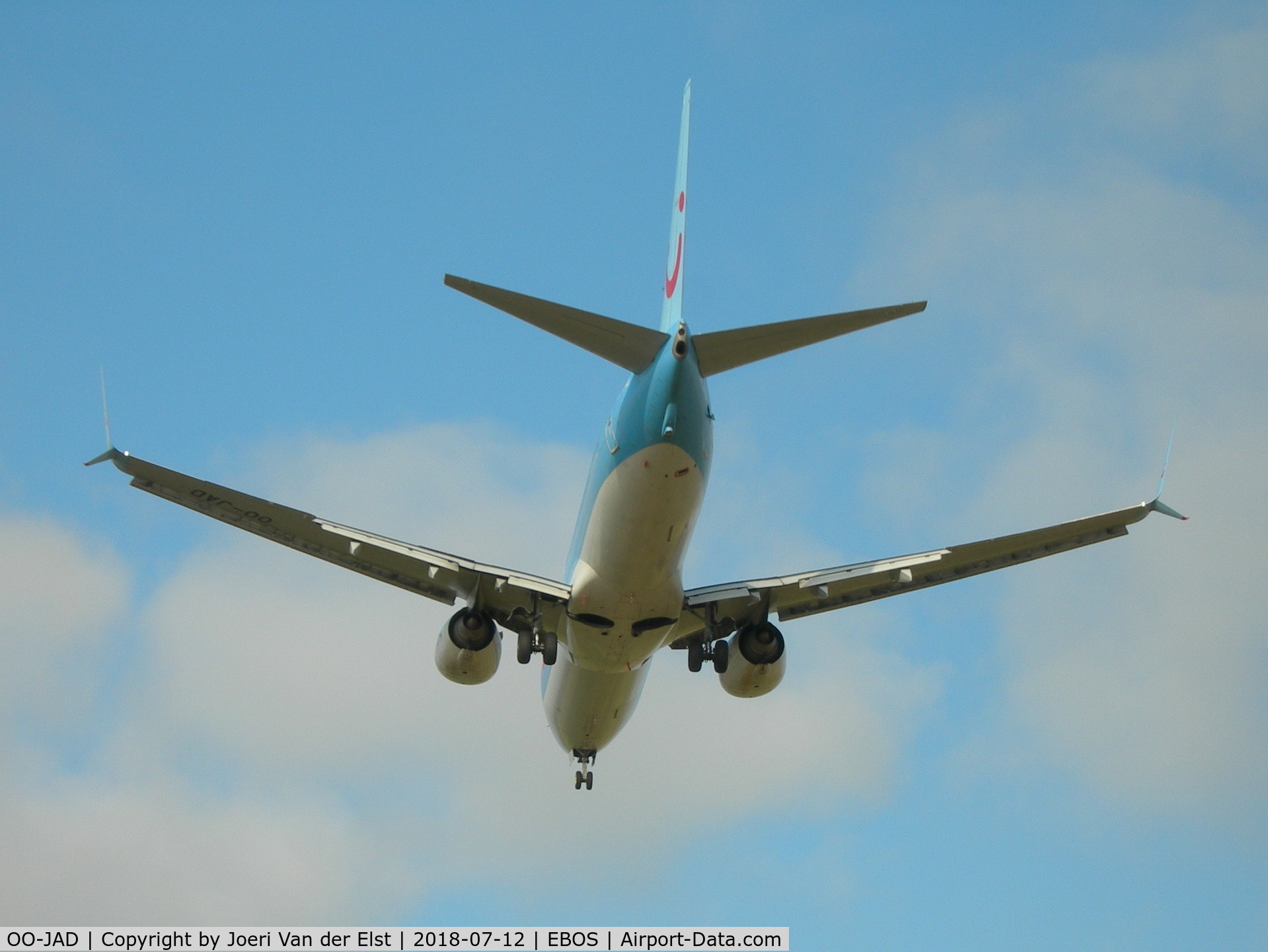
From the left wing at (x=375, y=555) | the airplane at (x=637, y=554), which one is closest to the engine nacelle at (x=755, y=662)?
the airplane at (x=637, y=554)

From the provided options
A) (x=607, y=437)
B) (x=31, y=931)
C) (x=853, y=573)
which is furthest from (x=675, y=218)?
(x=31, y=931)

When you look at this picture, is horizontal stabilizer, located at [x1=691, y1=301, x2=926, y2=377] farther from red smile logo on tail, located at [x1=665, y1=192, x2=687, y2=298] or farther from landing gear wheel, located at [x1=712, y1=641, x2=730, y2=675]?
landing gear wheel, located at [x1=712, y1=641, x2=730, y2=675]

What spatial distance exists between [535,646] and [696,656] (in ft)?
9.97

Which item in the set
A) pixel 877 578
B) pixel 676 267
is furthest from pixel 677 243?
pixel 877 578

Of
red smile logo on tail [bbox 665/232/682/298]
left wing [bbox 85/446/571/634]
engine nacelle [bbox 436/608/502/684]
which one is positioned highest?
red smile logo on tail [bbox 665/232/682/298]

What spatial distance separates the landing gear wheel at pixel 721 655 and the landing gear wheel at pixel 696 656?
218 mm

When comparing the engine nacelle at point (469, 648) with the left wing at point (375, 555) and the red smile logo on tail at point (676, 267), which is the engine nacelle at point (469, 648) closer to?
the left wing at point (375, 555)

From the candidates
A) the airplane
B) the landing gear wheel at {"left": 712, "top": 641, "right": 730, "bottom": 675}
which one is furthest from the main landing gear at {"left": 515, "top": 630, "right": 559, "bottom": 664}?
the landing gear wheel at {"left": 712, "top": 641, "right": 730, "bottom": 675}

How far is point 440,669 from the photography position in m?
24.1

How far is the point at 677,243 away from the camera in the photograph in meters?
23.7

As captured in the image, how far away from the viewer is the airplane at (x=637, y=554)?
19578mm

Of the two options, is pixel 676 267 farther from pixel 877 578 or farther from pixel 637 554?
pixel 877 578

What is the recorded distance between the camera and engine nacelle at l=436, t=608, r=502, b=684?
928 inches

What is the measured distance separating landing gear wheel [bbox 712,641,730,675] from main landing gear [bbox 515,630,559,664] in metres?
2.95
